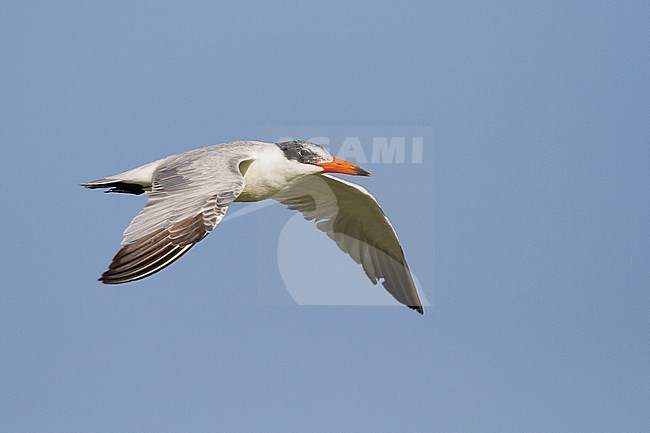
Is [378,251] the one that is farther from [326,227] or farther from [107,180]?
[107,180]

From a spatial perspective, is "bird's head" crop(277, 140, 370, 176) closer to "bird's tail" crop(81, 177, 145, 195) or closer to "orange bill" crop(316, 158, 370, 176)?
"orange bill" crop(316, 158, 370, 176)

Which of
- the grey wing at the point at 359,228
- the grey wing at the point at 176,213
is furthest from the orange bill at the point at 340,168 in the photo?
the grey wing at the point at 359,228

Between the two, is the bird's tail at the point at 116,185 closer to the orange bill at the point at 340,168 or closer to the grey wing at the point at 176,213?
the grey wing at the point at 176,213

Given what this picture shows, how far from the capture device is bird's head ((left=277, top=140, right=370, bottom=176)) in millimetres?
10039

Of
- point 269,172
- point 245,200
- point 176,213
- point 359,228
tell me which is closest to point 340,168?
point 269,172

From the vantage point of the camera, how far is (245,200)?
1007 centimetres

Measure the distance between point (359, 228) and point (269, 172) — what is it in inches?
88.0

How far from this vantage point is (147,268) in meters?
7.49

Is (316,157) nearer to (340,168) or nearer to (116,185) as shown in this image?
(340,168)

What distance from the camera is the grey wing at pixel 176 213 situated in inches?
297

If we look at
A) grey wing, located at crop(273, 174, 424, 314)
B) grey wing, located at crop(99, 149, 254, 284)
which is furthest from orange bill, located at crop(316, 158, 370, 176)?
grey wing, located at crop(273, 174, 424, 314)

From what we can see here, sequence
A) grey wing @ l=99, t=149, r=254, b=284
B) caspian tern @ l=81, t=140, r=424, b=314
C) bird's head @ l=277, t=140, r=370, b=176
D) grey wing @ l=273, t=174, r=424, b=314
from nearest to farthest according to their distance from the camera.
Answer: grey wing @ l=99, t=149, r=254, b=284 → caspian tern @ l=81, t=140, r=424, b=314 → bird's head @ l=277, t=140, r=370, b=176 → grey wing @ l=273, t=174, r=424, b=314

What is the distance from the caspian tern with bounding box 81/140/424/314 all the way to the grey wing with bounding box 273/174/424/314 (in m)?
0.01

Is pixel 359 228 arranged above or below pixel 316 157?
below
